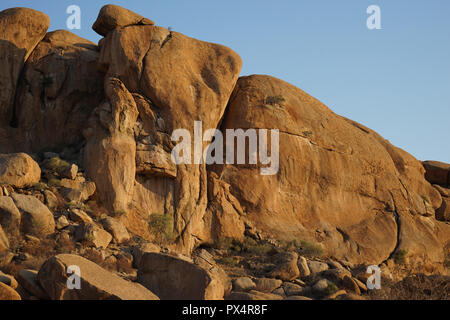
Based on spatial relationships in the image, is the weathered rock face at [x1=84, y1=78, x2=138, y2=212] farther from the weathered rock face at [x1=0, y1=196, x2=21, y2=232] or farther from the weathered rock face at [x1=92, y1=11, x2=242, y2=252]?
the weathered rock face at [x1=0, y1=196, x2=21, y2=232]

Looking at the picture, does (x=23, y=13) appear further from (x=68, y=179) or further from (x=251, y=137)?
(x=251, y=137)

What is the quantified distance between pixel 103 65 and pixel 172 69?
9.20ft

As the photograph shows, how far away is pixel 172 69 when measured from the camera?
20734 mm

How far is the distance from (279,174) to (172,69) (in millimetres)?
6563

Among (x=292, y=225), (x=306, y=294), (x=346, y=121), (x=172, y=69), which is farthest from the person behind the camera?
(x=346, y=121)

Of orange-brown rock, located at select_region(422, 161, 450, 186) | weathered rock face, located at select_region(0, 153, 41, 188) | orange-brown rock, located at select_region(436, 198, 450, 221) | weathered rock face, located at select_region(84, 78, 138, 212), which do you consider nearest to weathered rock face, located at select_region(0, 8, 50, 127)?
weathered rock face, located at select_region(84, 78, 138, 212)

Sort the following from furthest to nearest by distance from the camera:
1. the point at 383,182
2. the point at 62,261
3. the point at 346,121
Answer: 1. the point at 346,121
2. the point at 383,182
3. the point at 62,261

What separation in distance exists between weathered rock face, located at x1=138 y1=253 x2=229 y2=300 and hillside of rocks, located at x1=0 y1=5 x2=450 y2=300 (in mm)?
562

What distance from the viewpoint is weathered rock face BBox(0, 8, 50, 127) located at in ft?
67.3

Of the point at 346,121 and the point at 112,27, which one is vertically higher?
the point at 112,27

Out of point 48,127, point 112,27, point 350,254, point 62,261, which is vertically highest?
point 112,27

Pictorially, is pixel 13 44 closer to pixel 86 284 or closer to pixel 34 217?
pixel 34 217

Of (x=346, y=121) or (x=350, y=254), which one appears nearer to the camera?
(x=350, y=254)

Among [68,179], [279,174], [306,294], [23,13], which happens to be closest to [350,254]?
[279,174]
